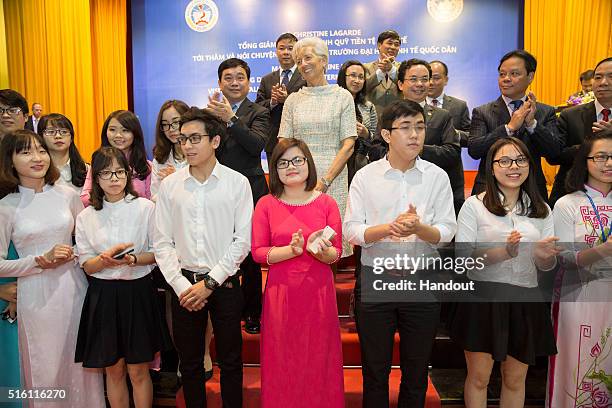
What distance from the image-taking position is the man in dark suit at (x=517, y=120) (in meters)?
2.76

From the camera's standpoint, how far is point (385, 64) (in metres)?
3.91

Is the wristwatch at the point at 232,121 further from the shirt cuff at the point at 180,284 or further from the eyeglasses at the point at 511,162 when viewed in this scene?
the eyeglasses at the point at 511,162

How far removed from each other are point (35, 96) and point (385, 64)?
6398mm

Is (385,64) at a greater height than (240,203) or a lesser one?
greater

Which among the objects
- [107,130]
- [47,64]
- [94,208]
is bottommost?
[94,208]

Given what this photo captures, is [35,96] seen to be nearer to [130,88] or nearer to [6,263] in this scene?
[130,88]

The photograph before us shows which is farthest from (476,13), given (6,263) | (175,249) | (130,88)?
(6,263)

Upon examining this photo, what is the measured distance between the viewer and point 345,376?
2986mm

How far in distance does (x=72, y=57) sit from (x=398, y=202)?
24.9ft

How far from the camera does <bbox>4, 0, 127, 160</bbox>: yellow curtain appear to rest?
7551 mm

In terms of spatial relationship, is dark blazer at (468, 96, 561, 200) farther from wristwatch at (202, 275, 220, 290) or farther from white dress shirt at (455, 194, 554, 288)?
wristwatch at (202, 275, 220, 290)

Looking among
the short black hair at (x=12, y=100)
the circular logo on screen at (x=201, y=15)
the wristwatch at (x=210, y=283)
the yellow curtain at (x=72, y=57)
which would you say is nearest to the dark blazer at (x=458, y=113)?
the wristwatch at (x=210, y=283)

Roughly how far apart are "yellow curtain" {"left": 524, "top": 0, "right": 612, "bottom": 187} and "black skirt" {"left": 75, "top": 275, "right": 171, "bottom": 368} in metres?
7.34

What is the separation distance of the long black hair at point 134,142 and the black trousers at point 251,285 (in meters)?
0.90
